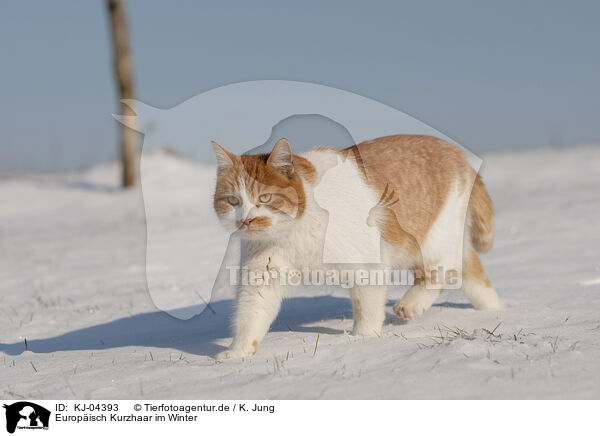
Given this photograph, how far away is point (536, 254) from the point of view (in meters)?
5.64

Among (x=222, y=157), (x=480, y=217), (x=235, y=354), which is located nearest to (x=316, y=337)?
(x=235, y=354)

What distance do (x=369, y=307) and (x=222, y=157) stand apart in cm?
110

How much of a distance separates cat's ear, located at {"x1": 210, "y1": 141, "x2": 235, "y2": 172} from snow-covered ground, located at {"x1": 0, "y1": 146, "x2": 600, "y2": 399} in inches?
22.8

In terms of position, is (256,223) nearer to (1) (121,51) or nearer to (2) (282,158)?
(2) (282,158)

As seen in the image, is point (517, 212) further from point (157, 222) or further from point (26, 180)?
point (26, 180)

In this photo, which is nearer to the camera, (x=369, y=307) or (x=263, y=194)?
(x=263, y=194)

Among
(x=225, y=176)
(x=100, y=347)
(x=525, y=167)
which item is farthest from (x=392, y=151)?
(x=525, y=167)
